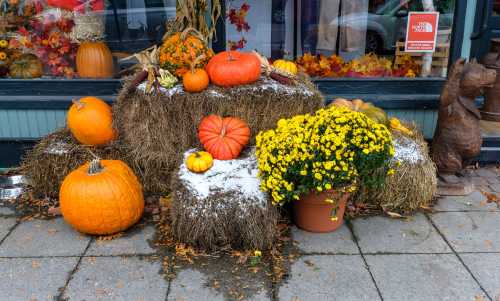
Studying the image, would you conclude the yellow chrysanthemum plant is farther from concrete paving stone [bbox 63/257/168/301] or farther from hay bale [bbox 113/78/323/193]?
concrete paving stone [bbox 63/257/168/301]

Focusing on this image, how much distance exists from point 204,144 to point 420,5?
10.3 feet

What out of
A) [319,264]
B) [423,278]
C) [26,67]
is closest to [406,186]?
[423,278]

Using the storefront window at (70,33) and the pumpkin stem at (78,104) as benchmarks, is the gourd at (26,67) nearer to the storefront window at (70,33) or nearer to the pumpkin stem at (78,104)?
the storefront window at (70,33)

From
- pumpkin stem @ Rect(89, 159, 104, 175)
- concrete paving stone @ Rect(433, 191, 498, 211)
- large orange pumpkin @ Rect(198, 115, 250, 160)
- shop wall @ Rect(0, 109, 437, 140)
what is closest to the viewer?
pumpkin stem @ Rect(89, 159, 104, 175)

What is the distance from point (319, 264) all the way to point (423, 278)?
71 centimetres

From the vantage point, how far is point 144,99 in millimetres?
3959

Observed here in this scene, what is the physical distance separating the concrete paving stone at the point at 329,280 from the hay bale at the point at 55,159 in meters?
2.08

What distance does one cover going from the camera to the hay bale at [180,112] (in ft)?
12.9

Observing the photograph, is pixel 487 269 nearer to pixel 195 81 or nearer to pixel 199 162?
pixel 199 162

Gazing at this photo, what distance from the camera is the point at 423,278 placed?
3.08 m

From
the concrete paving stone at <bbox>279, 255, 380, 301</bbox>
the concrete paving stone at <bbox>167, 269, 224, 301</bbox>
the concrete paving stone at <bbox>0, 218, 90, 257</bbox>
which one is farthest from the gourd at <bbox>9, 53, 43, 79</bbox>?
the concrete paving stone at <bbox>279, 255, 380, 301</bbox>

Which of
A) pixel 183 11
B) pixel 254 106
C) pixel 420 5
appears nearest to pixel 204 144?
pixel 254 106

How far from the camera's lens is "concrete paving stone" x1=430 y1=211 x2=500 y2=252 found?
136 inches

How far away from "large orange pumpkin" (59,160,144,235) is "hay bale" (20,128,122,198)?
23.1 inches
